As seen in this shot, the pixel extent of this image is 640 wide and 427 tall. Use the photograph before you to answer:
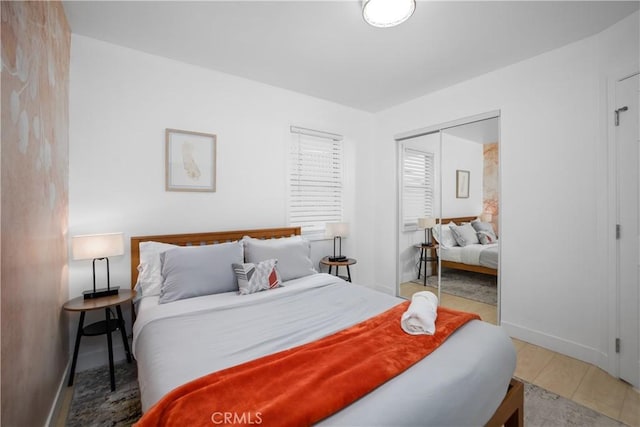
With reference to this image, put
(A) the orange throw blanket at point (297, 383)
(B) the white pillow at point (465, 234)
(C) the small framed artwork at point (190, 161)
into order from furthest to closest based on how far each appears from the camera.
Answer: (B) the white pillow at point (465, 234), (C) the small framed artwork at point (190, 161), (A) the orange throw blanket at point (297, 383)

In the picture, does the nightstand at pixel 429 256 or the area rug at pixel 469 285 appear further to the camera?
the nightstand at pixel 429 256

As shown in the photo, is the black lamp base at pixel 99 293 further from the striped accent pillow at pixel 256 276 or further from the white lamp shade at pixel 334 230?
the white lamp shade at pixel 334 230

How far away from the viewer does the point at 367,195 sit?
4320mm

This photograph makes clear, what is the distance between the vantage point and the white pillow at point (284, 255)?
104 inches

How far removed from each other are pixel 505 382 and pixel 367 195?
3.10 metres

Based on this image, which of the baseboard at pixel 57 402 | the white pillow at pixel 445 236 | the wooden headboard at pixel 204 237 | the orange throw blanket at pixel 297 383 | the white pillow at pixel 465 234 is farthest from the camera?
the white pillow at pixel 445 236

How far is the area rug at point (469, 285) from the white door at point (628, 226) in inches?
39.5

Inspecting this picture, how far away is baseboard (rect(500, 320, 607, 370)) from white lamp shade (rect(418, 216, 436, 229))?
130 centimetres

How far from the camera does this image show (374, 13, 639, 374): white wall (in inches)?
91.0

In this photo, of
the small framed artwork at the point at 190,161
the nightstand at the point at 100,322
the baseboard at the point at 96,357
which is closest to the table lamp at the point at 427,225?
the small framed artwork at the point at 190,161

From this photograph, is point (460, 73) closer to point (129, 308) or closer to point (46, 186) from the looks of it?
point (46, 186)

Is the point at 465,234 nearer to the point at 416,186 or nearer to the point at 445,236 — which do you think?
the point at 445,236

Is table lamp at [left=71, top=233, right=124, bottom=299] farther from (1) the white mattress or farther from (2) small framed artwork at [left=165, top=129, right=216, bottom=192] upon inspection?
(2) small framed artwork at [left=165, top=129, right=216, bottom=192]

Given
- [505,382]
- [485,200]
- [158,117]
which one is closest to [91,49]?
[158,117]
